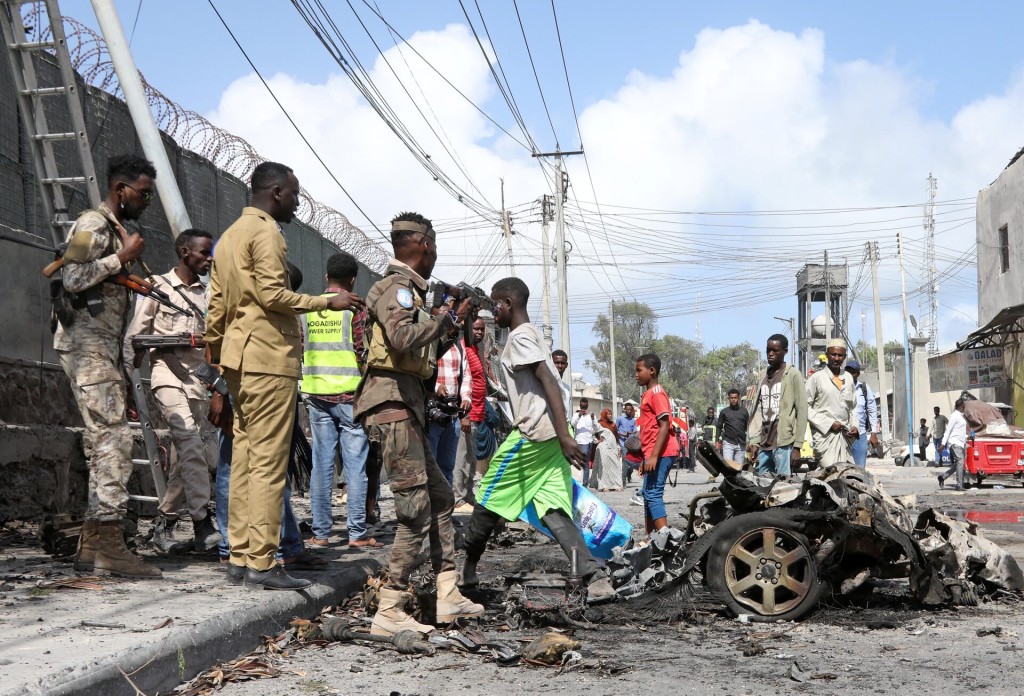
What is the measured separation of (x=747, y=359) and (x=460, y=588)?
11605 cm

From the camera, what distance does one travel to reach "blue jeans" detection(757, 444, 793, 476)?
9.88 meters

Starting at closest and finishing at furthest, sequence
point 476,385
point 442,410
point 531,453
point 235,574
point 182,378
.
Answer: point 235,574 → point 531,453 → point 182,378 → point 442,410 → point 476,385

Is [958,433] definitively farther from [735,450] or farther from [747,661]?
[747,661]

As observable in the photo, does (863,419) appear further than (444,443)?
Yes

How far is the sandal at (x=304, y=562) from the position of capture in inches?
250

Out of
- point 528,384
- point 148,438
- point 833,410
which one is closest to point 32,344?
point 148,438

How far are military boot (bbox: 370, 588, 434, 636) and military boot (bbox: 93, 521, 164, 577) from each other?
1.45 m

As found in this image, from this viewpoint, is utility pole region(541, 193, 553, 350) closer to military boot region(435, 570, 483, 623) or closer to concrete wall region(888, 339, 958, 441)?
concrete wall region(888, 339, 958, 441)

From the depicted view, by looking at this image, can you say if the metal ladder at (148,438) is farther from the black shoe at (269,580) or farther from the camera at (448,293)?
the camera at (448,293)

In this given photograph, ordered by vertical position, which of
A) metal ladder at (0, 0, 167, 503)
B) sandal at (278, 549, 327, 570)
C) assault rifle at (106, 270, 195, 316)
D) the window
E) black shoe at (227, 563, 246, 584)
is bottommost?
sandal at (278, 549, 327, 570)

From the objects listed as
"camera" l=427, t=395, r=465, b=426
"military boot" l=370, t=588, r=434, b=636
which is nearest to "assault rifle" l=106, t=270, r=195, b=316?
"military boot" l=370, t=588, r=434, b=636

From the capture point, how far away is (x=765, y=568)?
18.0ft

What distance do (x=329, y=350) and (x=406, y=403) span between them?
2727 millimetres

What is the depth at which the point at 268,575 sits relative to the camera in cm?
534
